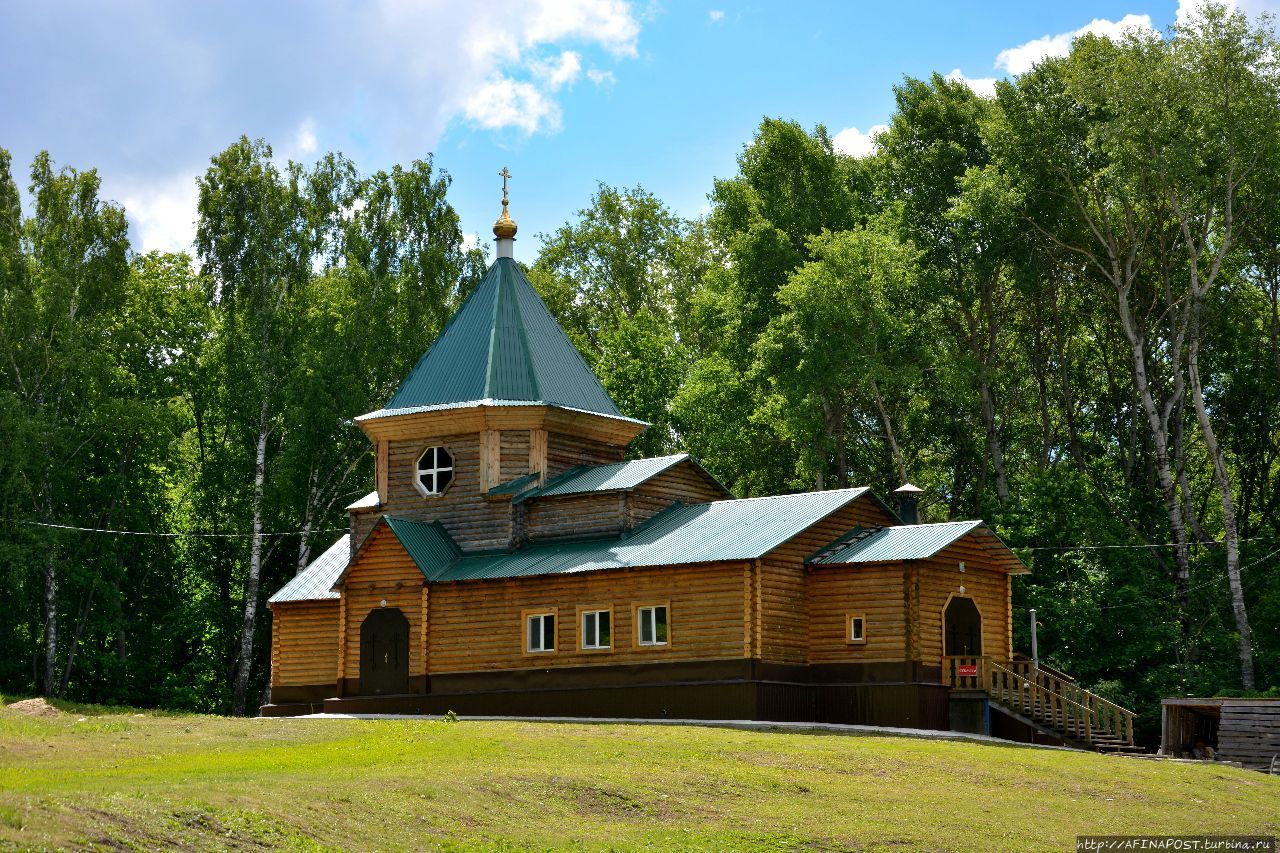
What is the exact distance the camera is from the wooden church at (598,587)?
1164 inches

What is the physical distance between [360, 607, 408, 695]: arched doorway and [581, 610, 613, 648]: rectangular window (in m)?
4.33

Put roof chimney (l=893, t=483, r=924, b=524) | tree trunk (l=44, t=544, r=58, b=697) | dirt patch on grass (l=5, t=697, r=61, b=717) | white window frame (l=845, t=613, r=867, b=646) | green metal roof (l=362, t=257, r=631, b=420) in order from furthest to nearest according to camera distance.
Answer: tree trunk (l=44, t=544, r=58, b=697)
green metal roof (l=362, t=257, r=631, b=420)
roof chimney (l=893, t=483, r=924, b=524)
white window frame (l=845, t=613, r=867, b=646)
dirt patch on grass (l=5, t=697, r=61, b=717)

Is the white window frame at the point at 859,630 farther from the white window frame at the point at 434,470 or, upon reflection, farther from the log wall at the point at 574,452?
the white window frame at the point at 434,470

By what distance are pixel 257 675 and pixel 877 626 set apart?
24.9 metres

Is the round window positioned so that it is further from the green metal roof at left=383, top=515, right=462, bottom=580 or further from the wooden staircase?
the wooden staircase

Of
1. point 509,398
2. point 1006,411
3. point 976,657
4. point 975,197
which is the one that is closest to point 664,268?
point 1006,411

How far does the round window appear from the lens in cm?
3509

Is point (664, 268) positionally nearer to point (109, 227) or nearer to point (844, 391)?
point (844, 391)

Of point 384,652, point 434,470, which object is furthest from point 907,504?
point 384,652

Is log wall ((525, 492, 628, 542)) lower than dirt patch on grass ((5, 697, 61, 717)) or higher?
higher

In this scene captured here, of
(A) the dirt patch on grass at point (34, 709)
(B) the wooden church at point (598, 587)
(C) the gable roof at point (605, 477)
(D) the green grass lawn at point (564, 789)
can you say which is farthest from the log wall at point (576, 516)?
(A) the dirt patch on grass at point (34, 709)

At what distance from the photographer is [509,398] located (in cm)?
3447

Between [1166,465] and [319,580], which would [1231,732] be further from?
[319,580]

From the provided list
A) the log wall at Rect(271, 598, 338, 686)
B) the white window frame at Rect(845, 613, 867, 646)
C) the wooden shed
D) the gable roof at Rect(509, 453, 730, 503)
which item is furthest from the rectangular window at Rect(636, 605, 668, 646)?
the wooden shed
